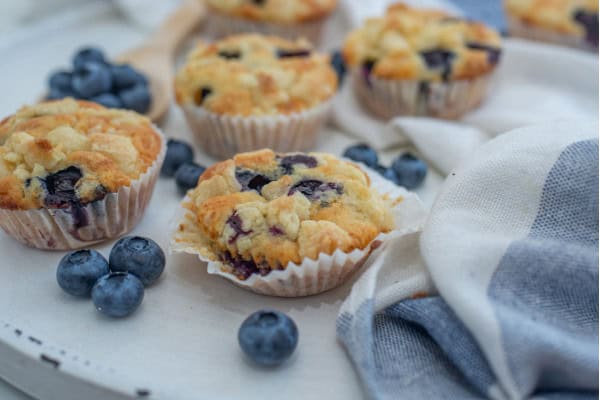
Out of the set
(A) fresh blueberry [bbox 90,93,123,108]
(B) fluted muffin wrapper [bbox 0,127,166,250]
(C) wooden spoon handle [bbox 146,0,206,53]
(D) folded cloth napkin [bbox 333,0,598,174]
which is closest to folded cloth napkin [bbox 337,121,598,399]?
(D) folded cloth napkin [bbox 333,0,598,174]

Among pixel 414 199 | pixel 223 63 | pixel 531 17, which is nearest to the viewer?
pixel 414 199

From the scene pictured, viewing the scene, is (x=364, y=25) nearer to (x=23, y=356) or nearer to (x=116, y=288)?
(x=116, y=288)

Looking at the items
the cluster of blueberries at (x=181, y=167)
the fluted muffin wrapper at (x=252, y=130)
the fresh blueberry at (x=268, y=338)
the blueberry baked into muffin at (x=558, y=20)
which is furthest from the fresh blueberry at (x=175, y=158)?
the blueberry baked into muffin at (x=558, y=20)

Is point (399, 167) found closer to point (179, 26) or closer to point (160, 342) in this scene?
point (160, 342)

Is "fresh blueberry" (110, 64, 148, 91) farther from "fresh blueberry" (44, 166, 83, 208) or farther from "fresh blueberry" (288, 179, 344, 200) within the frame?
"fresh blueberry" (288, 179, 344, 200)

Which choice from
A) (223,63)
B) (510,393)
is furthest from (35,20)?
(510,393)

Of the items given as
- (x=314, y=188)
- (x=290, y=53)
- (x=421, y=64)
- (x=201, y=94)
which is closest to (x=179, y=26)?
(x=290, y=53)
